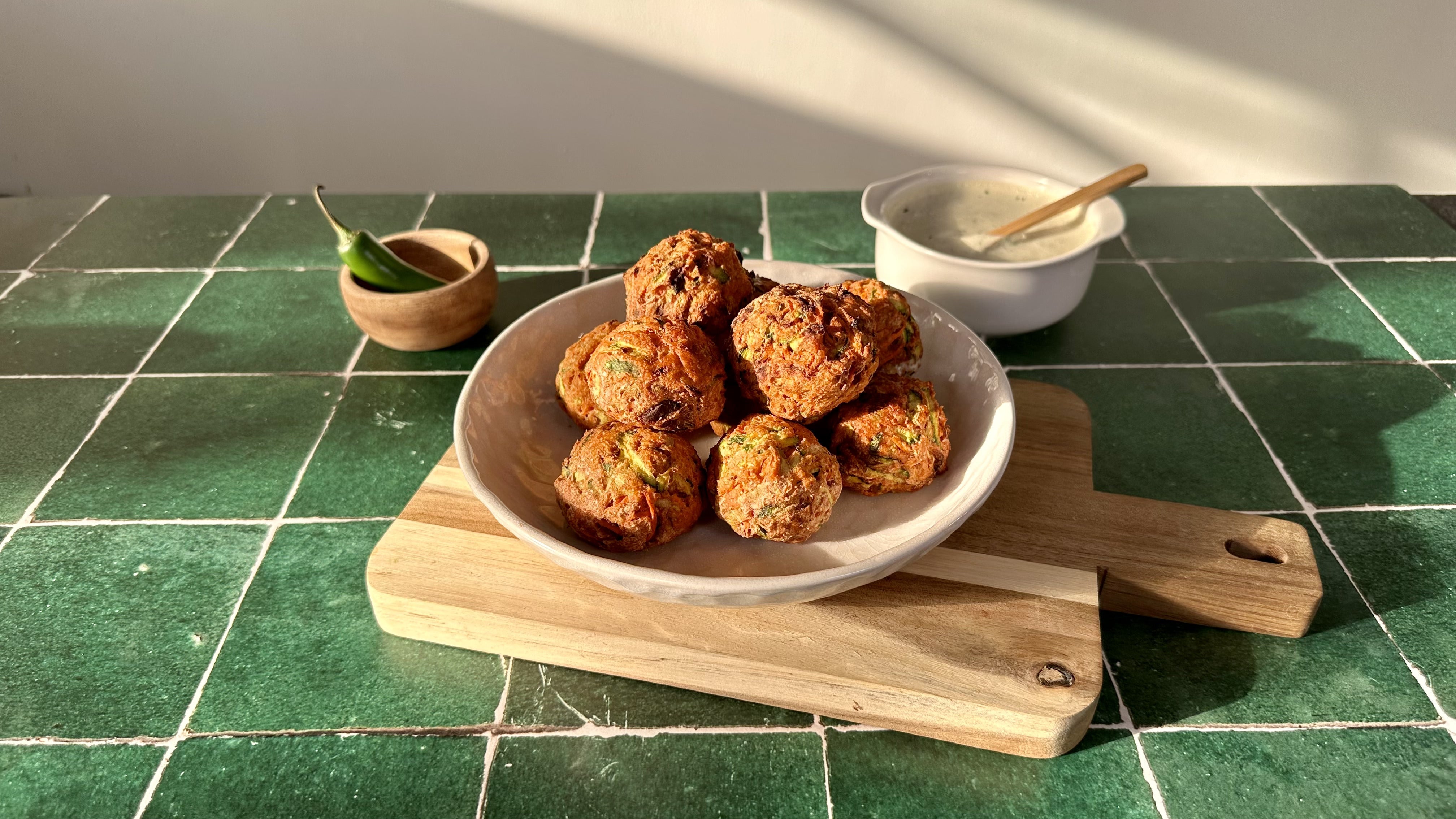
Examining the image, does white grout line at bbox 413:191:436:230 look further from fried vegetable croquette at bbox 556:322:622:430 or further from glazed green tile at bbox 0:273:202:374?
fried vegetable croquette at bbox 556:322:622:430

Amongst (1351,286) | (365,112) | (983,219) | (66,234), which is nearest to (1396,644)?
(983,219)

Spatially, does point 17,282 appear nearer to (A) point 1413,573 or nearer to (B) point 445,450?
(B) point 445,450

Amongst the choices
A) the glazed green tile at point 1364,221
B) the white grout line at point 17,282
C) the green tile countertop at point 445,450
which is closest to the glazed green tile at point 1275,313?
the green tile countertop at point 445,450

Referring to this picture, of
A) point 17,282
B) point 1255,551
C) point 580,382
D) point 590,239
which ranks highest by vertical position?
point 580,382

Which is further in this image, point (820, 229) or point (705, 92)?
point (705, 92)

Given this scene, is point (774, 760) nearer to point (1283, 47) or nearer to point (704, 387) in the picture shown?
point (704, 387)

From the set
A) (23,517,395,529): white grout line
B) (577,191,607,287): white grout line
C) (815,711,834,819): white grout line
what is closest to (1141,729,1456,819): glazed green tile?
(815,711,834,819): white grout line

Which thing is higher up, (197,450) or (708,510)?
(708,510)
